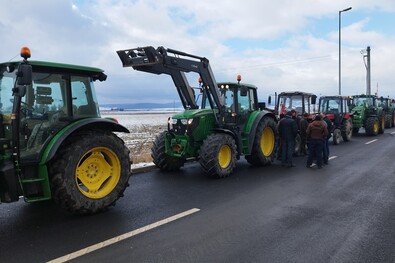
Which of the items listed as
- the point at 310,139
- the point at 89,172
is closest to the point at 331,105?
the point at 310,139

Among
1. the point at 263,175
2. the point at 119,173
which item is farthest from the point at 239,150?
the point at 119,173

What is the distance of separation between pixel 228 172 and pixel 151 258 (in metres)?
4.75

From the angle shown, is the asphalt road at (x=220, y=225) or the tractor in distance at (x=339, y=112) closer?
the asphalt road at (x=220, y=225)

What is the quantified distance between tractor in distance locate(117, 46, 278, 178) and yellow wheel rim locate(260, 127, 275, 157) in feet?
0.24

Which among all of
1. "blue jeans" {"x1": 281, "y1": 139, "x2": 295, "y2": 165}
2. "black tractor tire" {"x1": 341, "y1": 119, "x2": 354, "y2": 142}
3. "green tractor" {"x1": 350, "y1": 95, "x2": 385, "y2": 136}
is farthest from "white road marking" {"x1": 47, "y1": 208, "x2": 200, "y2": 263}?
"green tractor" {"x1": 350, "y1": 95, "x2": 385, "y2": 136}

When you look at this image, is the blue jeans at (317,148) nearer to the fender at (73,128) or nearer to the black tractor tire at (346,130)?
the fender at (73,128)

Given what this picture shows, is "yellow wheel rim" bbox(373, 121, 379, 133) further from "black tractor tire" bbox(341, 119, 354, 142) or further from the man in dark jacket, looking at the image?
the man in dark jacket

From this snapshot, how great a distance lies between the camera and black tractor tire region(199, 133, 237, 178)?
8.21 meters

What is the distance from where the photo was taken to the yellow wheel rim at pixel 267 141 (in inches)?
422

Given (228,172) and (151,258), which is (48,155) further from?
(228,172)

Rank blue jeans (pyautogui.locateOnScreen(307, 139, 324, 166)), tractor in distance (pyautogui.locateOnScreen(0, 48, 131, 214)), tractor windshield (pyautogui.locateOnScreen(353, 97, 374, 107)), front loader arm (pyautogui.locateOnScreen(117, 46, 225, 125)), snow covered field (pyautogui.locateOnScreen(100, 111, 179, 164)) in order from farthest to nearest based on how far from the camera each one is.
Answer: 1. tractor windshield (pyautogui.locateOnScreen(353, 97, 374, 107))
2. snow covered field (pyautogui.locateOnScreen(100, 111, 179, 164))
3. blue jeans (pyautogui.locateOnScreen(307, 139, 324, 166))
4. front loader arm (pyautogui.locateOnScreen(117, 46, 225, 125))
5. tractor in distance (pyautogui.locateOnScreen(0, 48, 131, 214))

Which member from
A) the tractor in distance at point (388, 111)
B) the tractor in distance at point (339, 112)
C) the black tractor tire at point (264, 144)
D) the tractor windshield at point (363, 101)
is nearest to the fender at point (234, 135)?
the black tractor tire at point (264, 144)

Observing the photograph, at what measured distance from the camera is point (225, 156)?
891 cm

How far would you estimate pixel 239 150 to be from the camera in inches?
371
